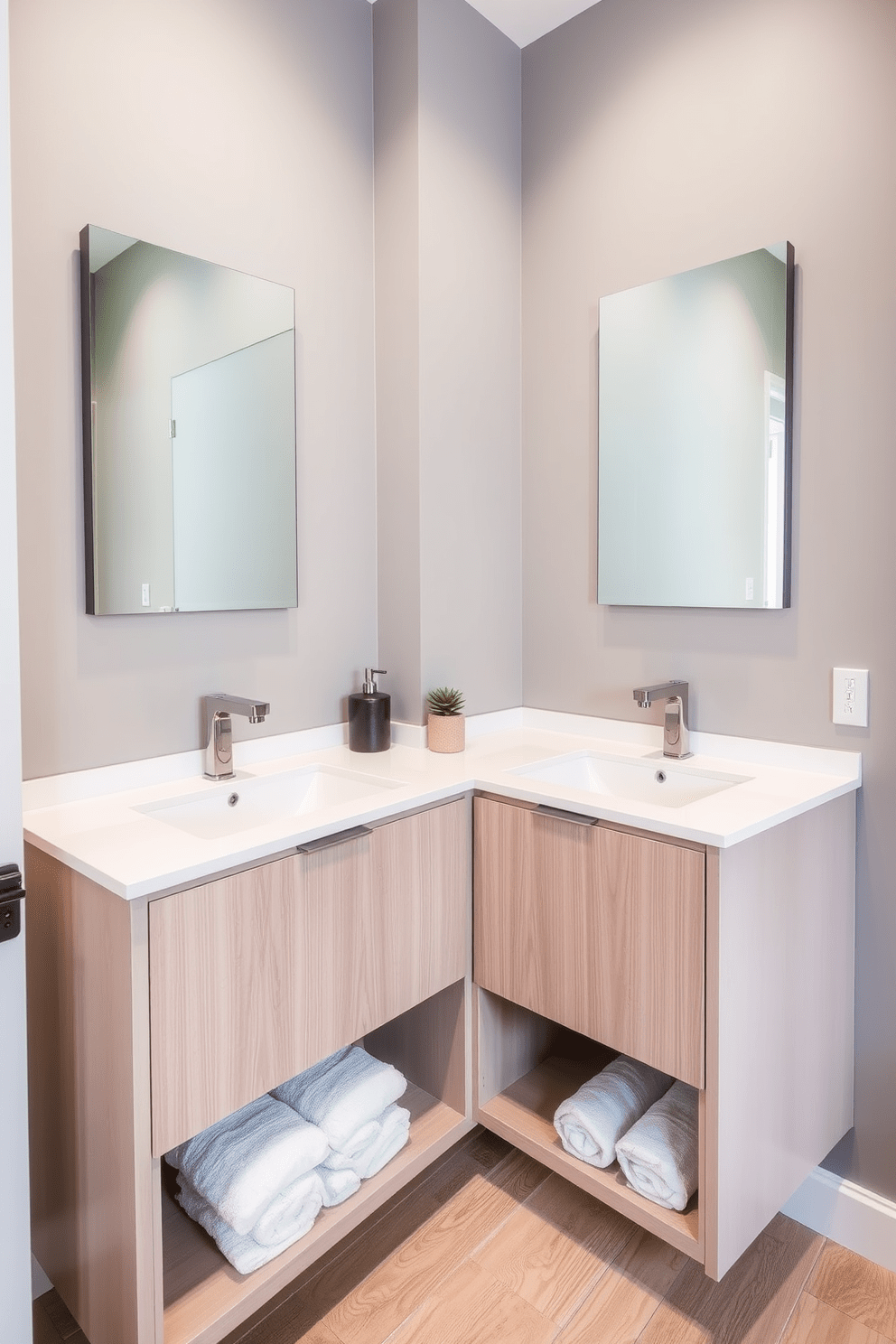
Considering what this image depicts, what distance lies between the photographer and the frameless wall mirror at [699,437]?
1698mm

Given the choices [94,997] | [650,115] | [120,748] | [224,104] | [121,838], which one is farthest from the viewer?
[650,115]

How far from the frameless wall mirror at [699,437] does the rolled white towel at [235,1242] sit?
1440 millimetres

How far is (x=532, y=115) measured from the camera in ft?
7.08

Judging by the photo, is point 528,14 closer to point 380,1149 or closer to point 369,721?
point 369,721

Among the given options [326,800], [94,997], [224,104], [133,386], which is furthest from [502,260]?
[94,997]

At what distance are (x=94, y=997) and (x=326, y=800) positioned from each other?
640 mm

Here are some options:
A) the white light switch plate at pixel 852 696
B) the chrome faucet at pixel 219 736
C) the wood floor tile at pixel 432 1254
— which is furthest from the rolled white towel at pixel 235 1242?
the white light switch plate at pixel 852 696

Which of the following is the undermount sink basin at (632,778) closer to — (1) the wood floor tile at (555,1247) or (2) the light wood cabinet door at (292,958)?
(2) the light wood cabinet door at (292,958)

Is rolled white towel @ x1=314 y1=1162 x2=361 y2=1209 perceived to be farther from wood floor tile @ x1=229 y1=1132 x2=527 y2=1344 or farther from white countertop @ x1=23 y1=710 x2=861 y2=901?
white countertop @ x1=23 y1=710 x2=861 y2=901

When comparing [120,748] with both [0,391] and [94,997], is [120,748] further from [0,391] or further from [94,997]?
[0,391]

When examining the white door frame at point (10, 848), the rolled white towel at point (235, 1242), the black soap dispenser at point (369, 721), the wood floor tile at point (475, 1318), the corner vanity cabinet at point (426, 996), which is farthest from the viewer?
the black soap dispenser at point (369, 721)

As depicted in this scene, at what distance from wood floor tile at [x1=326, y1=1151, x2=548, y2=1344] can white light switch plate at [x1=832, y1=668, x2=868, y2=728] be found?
115cm

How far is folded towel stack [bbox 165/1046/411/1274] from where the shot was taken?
134 cm

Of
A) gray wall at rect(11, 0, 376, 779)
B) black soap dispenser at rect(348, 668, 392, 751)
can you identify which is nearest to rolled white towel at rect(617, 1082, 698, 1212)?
black soap dispenser at rect(348, 668, 392, 751)
